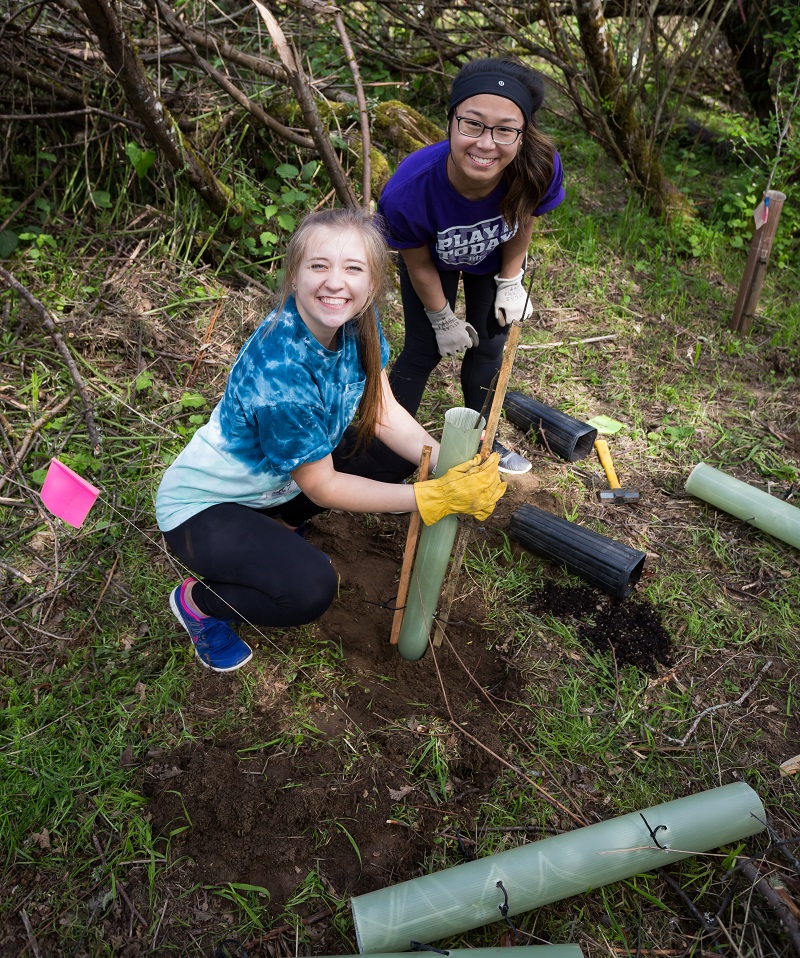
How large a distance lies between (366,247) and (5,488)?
179cm

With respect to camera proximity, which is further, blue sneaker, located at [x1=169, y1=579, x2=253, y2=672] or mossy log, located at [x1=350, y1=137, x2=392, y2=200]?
mossy log, located at [x1=350, y1=137, x2=392, y2=200]

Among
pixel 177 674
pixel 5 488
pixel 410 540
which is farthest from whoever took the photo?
pixel 5 488

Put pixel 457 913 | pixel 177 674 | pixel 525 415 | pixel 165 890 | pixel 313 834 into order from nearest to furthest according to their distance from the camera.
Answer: pixel 457 913, pixel 165 890, pixel 313 834, pixel 177 674, pixel 525 415

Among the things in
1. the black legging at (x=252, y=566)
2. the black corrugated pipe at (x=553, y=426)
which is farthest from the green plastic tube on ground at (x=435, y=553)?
the black corrugated pipe at (x=553, y=426)

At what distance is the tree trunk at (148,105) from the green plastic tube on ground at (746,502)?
2657 mm

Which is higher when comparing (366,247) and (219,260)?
(366,247)

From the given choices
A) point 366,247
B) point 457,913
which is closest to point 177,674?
point 457,913

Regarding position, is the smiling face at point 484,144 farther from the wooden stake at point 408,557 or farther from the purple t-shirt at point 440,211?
the wooden stake at point 408,557

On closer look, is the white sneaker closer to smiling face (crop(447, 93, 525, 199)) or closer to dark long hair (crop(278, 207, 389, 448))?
dark long hair (crop(278, 207, 389, 448))

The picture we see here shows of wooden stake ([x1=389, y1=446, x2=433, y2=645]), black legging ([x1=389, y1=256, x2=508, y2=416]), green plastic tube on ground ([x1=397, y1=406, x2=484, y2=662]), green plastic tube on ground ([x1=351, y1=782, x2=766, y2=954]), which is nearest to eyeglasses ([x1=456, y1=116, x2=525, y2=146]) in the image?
black legging ([x1=389, y1=256, x2=508, y2=416])

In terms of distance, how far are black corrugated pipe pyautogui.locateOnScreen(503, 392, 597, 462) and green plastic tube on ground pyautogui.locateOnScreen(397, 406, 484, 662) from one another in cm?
132

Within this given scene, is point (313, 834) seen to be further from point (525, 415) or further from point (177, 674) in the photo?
point (525, 415)

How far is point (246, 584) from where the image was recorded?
201cm

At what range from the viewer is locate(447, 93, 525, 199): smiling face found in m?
2.13
